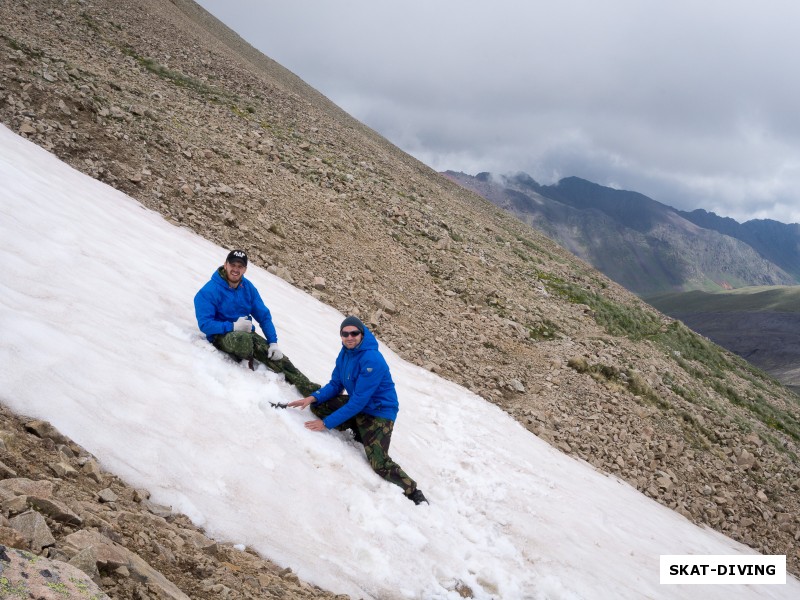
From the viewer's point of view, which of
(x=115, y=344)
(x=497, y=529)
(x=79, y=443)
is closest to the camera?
(x=79, y=443)

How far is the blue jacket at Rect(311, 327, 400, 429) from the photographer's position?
7117 millimetres

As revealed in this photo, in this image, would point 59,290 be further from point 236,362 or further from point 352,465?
point 352,465

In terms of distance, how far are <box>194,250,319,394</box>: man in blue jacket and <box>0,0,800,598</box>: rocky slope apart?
3208 millimetres

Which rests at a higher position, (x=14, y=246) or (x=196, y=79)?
(x=196, y=79)

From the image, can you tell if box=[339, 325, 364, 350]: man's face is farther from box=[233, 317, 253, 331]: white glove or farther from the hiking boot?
the hiking boot

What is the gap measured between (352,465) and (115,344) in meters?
3.51

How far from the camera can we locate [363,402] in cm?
711

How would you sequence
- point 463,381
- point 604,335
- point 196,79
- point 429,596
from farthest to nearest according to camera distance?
point 196,79 < point 604,335 < point 463,381 < point 429,596

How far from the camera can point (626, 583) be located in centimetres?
852

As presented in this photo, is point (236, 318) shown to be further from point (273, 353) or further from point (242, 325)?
point (273, 353)

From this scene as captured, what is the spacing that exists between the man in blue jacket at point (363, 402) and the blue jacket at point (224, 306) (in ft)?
4.47

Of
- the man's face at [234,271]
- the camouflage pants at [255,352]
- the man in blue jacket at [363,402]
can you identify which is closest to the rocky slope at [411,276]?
the man in blue jacket at [363,402]

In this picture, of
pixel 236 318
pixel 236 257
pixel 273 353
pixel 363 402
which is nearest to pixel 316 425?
pixel 363 402

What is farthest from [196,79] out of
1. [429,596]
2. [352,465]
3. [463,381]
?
[429,596]
